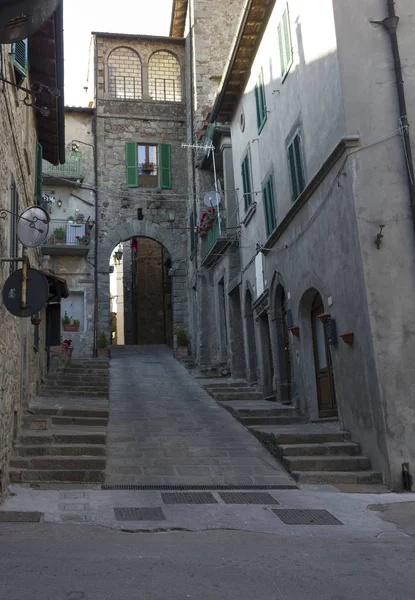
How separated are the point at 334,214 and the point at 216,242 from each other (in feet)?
26.7

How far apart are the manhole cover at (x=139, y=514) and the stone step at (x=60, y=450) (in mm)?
2143

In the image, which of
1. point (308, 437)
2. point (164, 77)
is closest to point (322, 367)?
point (308, 437)

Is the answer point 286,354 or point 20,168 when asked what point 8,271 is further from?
point 286,354

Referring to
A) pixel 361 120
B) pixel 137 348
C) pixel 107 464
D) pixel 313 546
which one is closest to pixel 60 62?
pixel 361 120

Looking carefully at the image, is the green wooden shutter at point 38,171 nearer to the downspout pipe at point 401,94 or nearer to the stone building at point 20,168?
the stone building at point 20,168

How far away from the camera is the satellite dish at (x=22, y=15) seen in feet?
16.3

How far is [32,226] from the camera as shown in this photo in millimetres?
8203

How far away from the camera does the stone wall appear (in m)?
7.74

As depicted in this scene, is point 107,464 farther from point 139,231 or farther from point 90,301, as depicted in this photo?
point 139,231

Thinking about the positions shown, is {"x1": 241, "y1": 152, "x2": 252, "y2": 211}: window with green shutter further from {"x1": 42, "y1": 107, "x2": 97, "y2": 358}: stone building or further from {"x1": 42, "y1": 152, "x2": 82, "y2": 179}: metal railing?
{"x1": 42, "y1": 152, "x2": 82, "y2": 179}: metal railing

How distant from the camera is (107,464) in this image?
9008 mm

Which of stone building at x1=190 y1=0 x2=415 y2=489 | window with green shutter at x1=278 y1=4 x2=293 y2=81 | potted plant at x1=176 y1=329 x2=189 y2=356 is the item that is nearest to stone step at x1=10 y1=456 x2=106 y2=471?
stone building at x1=190 y1=0 x2=415 y2=489

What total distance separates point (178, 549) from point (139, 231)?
66.6ft

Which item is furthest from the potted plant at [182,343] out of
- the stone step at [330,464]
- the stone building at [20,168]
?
the stone step at [330,464]
